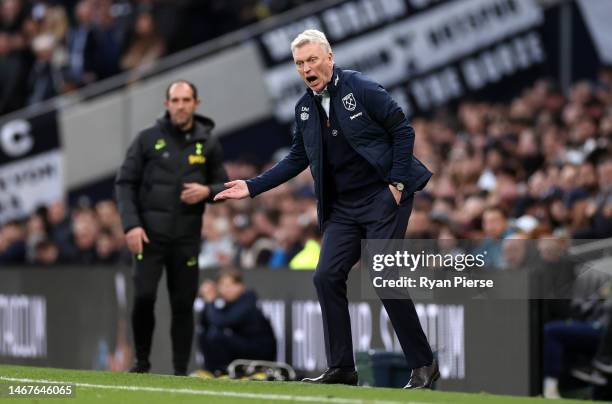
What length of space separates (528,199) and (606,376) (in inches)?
116

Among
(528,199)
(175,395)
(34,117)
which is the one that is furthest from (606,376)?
(34,117)

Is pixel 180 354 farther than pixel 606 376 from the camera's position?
No

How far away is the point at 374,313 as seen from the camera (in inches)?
500

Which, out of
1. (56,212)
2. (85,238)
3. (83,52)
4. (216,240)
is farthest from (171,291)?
(83,52)

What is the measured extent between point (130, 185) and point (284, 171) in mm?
2015

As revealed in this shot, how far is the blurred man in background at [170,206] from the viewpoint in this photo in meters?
10.6

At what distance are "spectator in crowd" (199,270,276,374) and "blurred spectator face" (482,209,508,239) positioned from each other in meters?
2.23

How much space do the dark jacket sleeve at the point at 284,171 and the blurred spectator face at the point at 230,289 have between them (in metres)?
4.63

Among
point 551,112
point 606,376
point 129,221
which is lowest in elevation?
point 606,376

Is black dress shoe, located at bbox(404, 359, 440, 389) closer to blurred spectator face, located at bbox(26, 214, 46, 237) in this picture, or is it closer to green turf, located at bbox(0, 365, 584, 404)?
green turf, located at bbox(0, 365, 584, 404)

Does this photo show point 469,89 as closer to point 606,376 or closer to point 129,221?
point 606,376

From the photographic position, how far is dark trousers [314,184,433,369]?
852 cm

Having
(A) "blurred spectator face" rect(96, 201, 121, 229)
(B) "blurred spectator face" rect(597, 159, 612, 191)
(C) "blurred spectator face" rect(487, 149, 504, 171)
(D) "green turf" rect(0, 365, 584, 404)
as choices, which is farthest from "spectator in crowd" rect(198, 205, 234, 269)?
(D) "green turf" rect(0, 365, 584, 404)

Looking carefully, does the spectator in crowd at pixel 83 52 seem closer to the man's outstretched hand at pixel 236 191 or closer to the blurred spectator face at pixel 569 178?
the blurred spectator face at pixel 569 178
